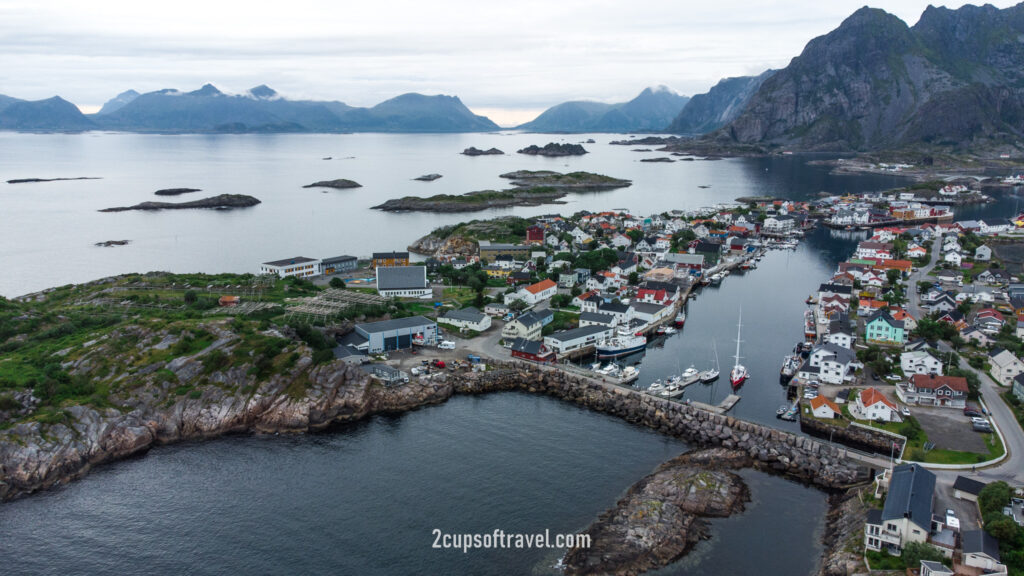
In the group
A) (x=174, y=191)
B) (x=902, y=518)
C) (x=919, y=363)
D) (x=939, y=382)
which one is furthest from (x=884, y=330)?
(x=174, y=191)

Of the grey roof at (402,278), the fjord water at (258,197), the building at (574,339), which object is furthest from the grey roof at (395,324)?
the fjord water at (258,197)

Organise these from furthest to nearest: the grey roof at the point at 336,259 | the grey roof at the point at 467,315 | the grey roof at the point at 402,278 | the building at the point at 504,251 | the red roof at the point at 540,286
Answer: the building at the point at 504,251
the grey roof at the point at 336,259
the grey roof at the point at 402,278
the red roof at the point at 540,286
the grey roof at the point at 467,315

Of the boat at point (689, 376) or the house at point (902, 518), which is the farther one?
the boat at point (689, 376)

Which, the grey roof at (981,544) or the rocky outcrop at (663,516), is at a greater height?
the grey roof at (981,544)

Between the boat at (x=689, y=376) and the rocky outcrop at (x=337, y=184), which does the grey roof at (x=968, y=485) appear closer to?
the boat at (x=689, y=376)

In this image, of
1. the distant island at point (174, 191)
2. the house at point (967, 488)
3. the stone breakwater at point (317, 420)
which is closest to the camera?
the house at point (967, 488)

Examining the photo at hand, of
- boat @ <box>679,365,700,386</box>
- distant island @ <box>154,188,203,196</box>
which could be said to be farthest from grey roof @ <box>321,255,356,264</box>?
distant island @ <box>154,188,203,196</box>

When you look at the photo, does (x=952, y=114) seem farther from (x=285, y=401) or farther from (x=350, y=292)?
(x=285, y=401)

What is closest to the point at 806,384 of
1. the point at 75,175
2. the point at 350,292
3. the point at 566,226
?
the point at 350,292
